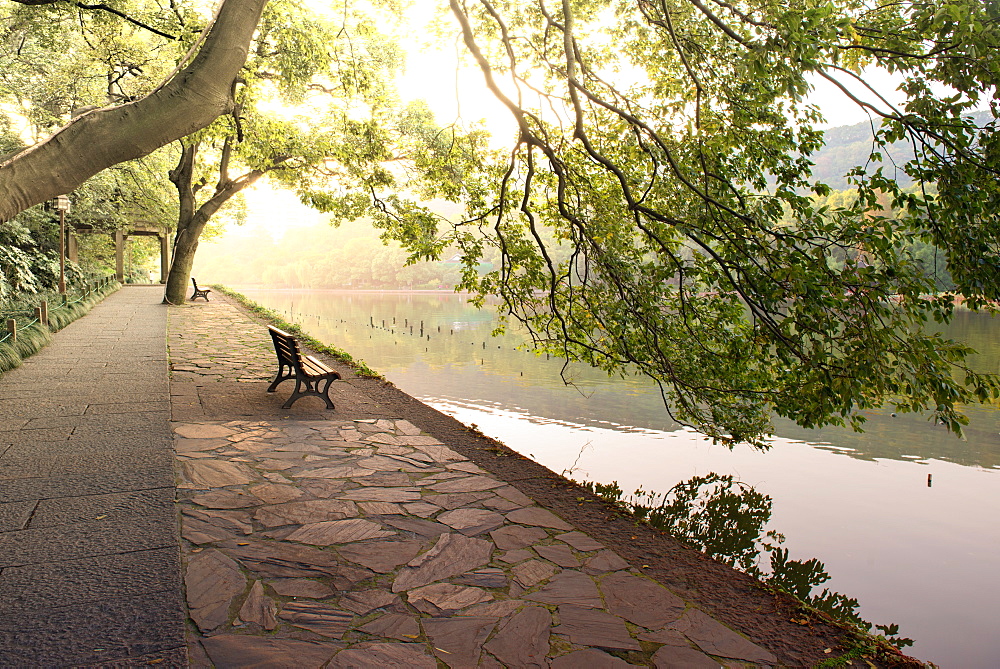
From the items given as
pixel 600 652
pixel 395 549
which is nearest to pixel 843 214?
pixel 600 652

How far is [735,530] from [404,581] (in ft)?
12.5

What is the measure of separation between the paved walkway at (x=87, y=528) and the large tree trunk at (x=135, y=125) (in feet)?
6.34

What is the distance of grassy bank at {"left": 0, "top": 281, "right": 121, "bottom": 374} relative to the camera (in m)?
8.04

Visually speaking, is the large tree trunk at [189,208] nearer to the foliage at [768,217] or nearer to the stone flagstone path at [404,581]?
the foliage at [768,217]

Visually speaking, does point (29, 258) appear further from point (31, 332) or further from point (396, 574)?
point (396, 574)

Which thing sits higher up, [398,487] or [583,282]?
[583,282]

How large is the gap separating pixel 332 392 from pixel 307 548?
4.44 meters

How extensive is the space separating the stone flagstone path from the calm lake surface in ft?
8.71

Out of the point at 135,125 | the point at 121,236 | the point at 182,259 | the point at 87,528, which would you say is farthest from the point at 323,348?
the point at 121,236

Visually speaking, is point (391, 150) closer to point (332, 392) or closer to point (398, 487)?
point (332, 392)

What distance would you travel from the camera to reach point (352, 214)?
14.5 m

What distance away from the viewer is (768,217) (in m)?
4.46

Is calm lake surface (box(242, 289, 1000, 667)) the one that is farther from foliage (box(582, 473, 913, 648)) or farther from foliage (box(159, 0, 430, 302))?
foliage (box(159, 0, 430, 302))

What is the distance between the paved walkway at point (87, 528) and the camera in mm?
2389
